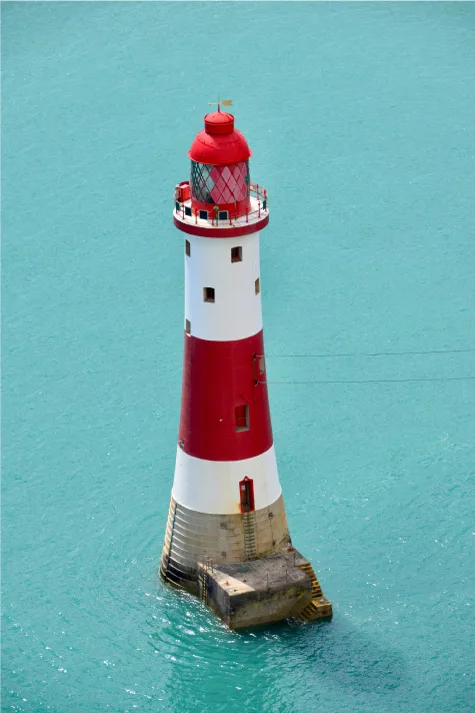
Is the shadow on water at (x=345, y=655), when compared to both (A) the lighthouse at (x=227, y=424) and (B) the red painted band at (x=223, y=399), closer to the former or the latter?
(A) the lighthouse at (x=227, y=424)

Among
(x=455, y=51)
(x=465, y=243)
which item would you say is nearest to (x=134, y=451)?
(x=465, y=243)

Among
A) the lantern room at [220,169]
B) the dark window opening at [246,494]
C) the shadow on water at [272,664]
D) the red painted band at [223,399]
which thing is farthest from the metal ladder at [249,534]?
the lantern room at [220,169]

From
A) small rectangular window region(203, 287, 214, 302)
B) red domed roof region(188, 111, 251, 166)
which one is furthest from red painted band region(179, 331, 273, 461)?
red domed roof region(188, 111, 251, 166)

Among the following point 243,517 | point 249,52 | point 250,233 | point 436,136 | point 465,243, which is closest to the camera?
point 250,233

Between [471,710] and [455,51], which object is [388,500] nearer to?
[471,710]

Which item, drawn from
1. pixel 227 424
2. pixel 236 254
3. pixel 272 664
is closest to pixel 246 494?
pixel 227 424

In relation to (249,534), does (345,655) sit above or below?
below

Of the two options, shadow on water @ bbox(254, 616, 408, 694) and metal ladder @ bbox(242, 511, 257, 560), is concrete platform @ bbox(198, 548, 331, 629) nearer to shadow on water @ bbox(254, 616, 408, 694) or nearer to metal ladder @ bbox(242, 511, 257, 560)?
metal ladder @ bbox(242, 511, 257, 560)

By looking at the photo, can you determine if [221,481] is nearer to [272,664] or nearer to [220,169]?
[272,664]
